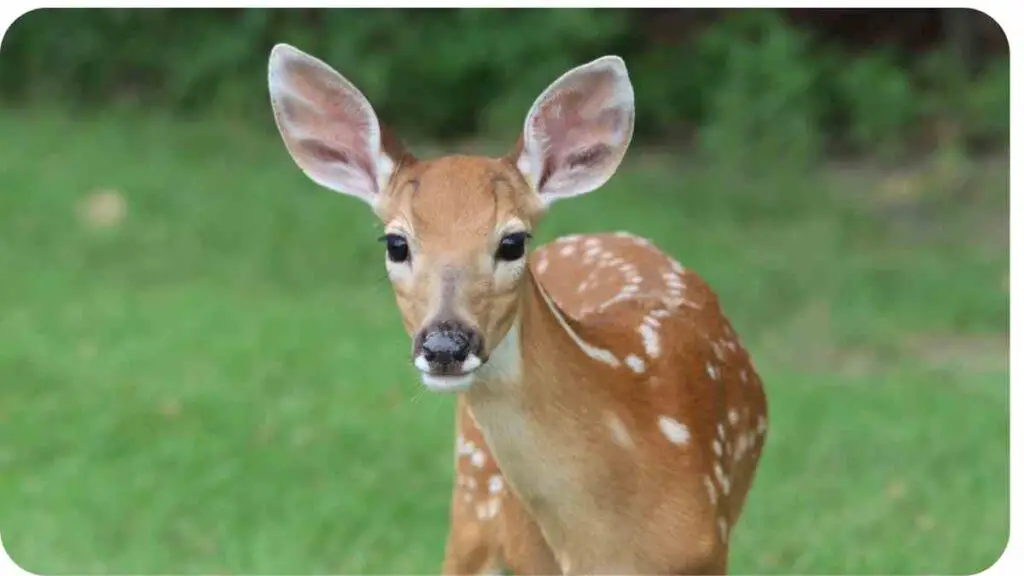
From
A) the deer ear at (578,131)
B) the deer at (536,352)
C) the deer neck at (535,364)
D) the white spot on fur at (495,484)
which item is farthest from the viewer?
the white spot on fur at (495,484)

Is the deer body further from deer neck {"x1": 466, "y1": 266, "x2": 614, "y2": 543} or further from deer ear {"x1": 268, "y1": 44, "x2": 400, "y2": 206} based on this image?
deer ear {"x1": 268, "y1": 44, "x2": 400, "y2": 206}

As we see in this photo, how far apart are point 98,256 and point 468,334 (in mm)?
6022

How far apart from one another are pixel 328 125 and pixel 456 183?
0.35 m

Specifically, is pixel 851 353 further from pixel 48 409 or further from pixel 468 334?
pixel 468 334

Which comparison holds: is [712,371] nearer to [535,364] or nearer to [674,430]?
[674,430]

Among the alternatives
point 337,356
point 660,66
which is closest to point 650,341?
point 337,356

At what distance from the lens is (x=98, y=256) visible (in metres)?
8.09

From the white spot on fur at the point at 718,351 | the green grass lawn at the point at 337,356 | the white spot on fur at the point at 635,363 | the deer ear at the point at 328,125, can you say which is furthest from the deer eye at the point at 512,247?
the green grass lawn at the point at 337,356

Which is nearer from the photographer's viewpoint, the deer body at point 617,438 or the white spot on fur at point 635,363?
the deer body at point 617,438

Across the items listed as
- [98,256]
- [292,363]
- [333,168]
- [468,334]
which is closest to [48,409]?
[292,363]

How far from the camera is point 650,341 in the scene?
309 centimetres

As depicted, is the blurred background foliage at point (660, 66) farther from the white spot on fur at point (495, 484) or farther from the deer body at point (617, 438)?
the white spot on fur at point (495, 484)

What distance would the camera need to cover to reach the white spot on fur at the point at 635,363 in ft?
9.78

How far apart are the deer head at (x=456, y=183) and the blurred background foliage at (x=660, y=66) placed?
656 centimetres
